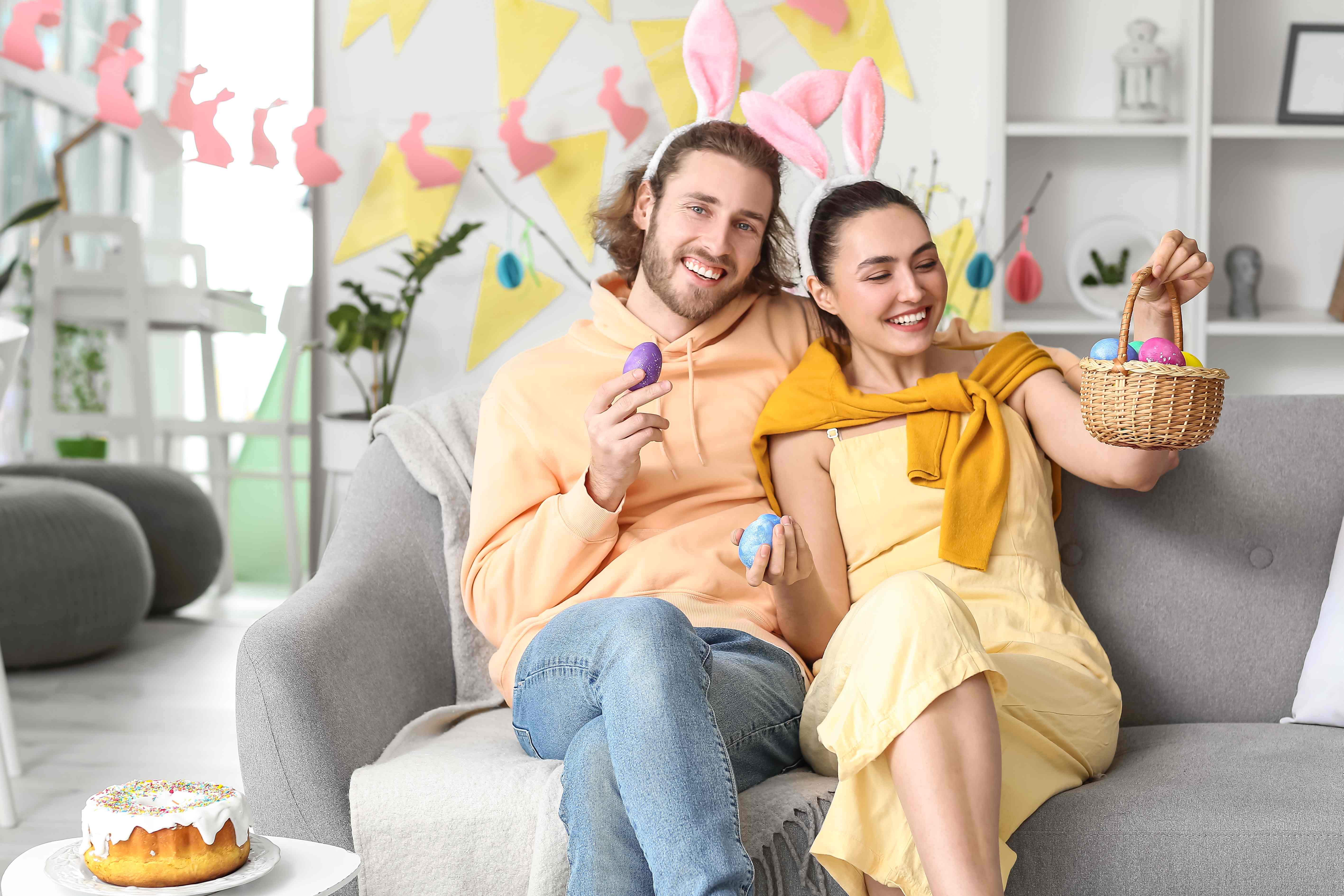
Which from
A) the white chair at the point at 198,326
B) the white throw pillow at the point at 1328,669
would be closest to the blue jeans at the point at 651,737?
the white throw pillow at the point at 1328,669

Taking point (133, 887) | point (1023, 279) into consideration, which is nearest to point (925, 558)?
point (133, 887)

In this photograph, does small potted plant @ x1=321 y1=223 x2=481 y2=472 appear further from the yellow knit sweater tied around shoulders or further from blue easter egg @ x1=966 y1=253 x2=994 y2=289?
the yellow knit sweater tied around shoulders

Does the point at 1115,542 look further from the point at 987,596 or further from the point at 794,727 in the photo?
the point at 794,727

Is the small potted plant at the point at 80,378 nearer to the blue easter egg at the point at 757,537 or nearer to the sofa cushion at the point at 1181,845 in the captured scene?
the blue easter egg at the point at 757,537

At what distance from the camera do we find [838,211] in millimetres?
1647

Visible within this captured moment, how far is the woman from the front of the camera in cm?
121

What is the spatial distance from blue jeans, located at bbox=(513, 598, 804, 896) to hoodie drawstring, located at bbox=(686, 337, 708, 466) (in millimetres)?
319

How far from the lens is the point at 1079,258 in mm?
3260

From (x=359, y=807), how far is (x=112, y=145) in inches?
130

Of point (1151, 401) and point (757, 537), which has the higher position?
point (1151, 401)

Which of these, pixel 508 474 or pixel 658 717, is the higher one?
pixel 508 474

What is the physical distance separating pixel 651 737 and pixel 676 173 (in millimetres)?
855

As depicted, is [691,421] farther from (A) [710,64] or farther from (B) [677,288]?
(A) [710,64]

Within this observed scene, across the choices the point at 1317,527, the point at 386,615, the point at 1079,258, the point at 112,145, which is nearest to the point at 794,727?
the point at 386,615
